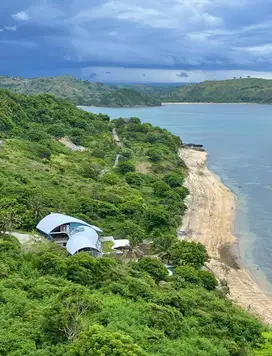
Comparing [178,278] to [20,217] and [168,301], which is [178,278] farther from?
[20,217]

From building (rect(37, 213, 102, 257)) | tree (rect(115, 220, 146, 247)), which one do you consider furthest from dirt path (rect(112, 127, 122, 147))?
building (rect(37, 213, 102, 257))

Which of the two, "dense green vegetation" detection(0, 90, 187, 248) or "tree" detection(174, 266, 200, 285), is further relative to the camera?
"dense green vegetation" detection(0, 90, 187, 248)

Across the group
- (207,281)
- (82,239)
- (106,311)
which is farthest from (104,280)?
(207,281)

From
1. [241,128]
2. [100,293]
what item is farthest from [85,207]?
[241,128]

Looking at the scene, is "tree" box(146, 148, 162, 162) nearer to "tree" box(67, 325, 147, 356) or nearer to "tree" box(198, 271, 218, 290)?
"tree" box(198, 271, 218, 290)

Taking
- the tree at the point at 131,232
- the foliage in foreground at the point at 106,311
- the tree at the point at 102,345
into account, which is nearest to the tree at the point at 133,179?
the tree at the point at 131,232

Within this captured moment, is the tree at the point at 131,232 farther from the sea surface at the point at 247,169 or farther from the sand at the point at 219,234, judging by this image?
the sea surface at the point at 247,169
